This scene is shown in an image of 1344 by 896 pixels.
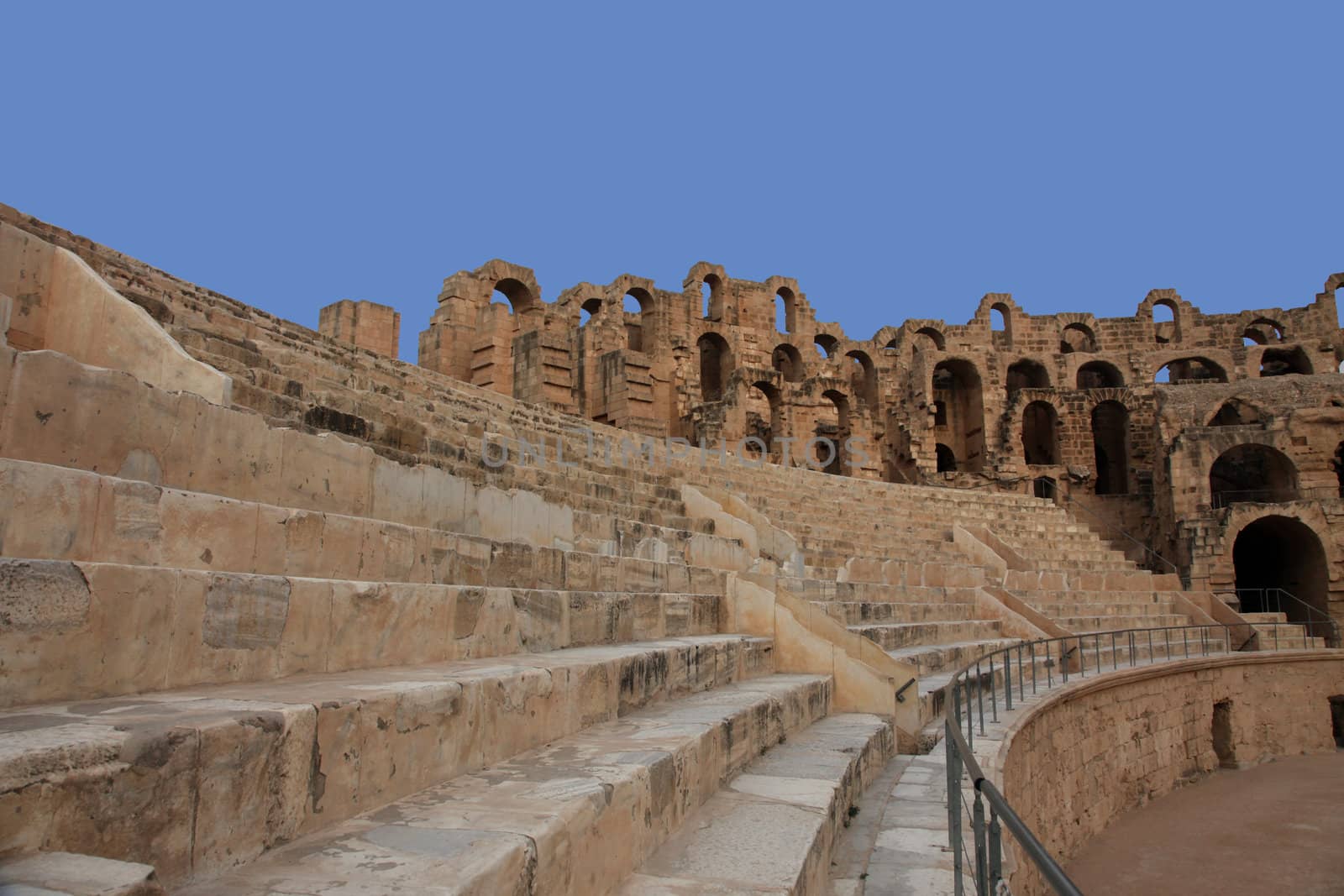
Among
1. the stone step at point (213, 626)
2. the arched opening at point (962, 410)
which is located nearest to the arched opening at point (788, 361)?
the arched opening at point (962, 410)

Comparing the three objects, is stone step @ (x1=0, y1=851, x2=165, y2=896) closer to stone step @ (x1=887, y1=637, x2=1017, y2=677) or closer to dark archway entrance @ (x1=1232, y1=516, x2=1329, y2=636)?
stone step @ (x1=887, y1=637, x2=1017, y2=677)

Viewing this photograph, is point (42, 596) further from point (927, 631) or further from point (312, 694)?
point (927, 631)

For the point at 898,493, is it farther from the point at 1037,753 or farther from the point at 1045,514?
A: the point at 1037,753

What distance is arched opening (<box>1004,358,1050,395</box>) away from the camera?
109 feet

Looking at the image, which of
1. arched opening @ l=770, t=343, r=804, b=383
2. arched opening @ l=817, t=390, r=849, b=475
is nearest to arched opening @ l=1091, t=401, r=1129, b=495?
arched opening @ l=817, t=390, r=849, b=475

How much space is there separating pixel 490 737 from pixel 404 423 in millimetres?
3858

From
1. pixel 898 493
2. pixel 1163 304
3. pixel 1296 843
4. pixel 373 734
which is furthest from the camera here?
pixel 1163 304

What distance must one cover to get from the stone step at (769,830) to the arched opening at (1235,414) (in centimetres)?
2630

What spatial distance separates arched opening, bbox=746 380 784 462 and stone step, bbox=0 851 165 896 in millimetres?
23219

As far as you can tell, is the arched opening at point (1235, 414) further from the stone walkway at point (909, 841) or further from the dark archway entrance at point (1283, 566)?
the stone walkway at point (909, 841)

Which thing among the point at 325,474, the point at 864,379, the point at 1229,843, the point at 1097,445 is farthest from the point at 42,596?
the point at 1097,445

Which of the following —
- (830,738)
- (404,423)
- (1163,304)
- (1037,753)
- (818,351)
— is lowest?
(1037,753)

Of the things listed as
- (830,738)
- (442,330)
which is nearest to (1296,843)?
(830,738)

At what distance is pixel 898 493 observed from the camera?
1936 cm
